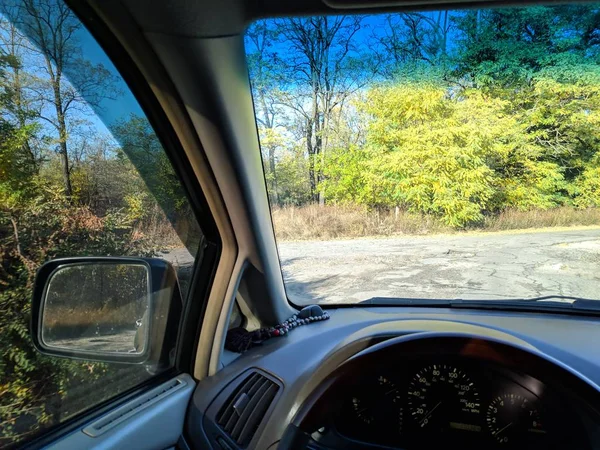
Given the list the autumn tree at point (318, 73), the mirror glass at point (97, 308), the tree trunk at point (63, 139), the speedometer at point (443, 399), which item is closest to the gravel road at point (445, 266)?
the mirror glass at point (97, 308)

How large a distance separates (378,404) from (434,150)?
1.39 m

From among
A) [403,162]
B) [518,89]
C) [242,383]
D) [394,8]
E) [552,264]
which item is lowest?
[242,383]

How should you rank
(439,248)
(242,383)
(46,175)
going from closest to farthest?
(46,175) → (242,383) → (439,248)

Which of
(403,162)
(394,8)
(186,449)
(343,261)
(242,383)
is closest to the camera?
(394,8)

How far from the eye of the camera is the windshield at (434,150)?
7.34 feet

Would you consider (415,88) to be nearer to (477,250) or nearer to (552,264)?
(477,250)

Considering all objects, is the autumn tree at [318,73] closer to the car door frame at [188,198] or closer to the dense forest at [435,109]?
the dense forest at [435,109]

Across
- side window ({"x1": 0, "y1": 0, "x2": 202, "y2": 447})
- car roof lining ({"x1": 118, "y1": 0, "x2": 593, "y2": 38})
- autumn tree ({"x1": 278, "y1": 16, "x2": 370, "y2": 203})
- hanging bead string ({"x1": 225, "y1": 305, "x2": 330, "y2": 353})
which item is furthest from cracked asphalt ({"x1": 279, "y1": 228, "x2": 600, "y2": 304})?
car roof lining ({"x1": 118, "y1": 0, "x2": 593, "y2": 38})

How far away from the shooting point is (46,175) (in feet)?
5.60

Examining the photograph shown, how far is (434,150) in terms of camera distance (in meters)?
2.62

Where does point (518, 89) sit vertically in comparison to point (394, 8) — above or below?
below

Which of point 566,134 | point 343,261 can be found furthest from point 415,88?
point 343,261

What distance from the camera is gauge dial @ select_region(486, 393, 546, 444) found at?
191cm

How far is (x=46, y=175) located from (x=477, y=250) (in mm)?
2348
